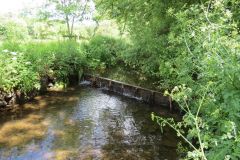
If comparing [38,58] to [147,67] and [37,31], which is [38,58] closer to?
[147,67]

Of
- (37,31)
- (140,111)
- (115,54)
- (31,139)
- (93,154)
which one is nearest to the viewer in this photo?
(93,154)

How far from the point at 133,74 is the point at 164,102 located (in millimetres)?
4572

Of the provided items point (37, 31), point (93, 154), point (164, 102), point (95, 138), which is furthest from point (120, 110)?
point (37, 31)

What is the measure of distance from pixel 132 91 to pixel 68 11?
7.74 m

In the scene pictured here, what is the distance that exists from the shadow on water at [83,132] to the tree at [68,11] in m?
7.89

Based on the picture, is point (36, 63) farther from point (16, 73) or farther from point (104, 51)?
point (104, 51)

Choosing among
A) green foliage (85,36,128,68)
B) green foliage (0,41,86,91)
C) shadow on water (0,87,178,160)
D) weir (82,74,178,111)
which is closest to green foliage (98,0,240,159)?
weir (82,74,178,111)

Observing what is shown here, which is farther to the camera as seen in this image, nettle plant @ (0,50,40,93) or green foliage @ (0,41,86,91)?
green foliage @ (0,41,86,91)

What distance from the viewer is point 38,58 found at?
1058 cm

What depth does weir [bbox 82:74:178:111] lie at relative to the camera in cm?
971

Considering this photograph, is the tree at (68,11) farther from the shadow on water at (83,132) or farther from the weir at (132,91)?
the shadow on water at (83,132)

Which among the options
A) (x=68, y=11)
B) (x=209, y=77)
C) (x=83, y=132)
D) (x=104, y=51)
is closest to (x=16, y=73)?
(x=83, y=132)

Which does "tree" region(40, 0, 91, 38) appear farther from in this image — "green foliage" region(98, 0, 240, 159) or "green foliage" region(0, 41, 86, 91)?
"green foliage" region(98, 0, 240, 159)

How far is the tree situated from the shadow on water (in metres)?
7.89
